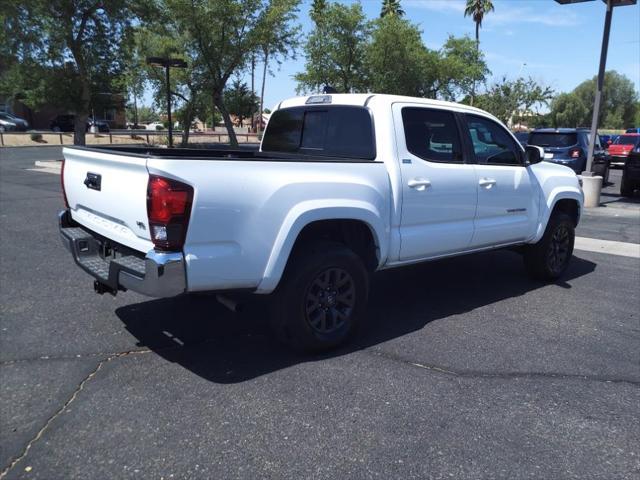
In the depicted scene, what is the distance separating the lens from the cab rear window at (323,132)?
A: 4590 mm

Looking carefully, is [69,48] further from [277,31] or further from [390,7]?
[390,7]

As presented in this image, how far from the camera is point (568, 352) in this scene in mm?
4293

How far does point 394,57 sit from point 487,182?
2978 cm

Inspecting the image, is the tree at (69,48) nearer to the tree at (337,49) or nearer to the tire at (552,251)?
the tree at (337,49)

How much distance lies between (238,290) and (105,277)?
0.92m

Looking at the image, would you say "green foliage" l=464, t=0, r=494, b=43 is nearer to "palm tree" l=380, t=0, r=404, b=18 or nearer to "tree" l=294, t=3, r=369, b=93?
"palm tree" l=380, t=0, r=404, b=18

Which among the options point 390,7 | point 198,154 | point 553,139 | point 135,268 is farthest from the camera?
point 390,7

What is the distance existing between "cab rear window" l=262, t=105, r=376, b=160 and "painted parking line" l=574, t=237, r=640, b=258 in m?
5.29

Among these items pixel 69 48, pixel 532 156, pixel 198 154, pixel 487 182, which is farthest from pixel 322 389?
pixel 69 48

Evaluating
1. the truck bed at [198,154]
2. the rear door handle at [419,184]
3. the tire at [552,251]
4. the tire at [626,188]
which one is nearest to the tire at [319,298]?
the truck bed at [198,154]

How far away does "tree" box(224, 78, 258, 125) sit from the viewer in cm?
2988

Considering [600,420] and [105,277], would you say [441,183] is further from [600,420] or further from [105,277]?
[105,277]

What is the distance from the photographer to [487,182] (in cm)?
515

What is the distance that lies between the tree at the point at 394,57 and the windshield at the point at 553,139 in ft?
62.7
